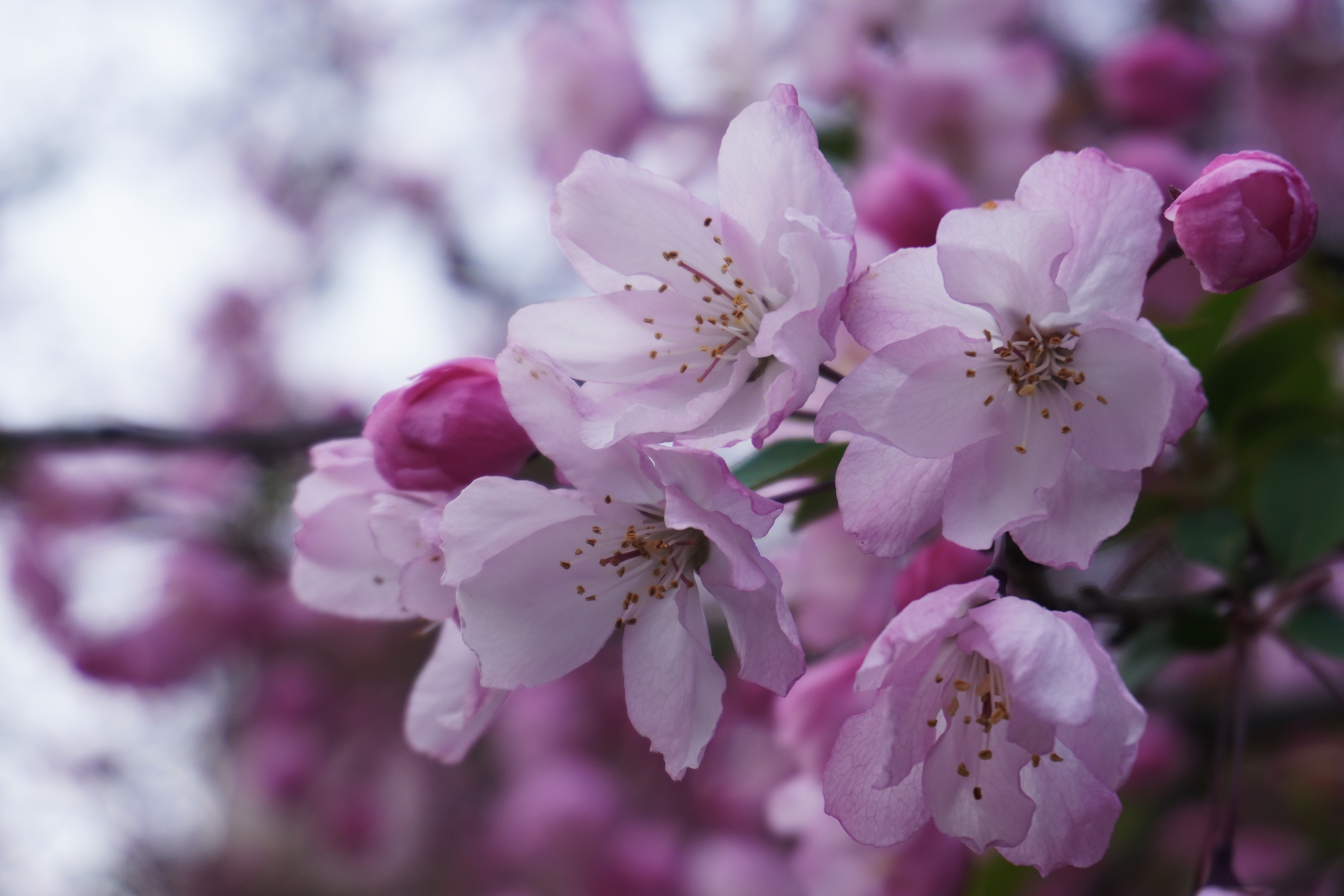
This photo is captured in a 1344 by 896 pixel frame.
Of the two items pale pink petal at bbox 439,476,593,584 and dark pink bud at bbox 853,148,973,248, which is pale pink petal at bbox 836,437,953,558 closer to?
pale pink petal at bbox 439,476,593,584

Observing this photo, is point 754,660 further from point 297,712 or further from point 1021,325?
point 297,712

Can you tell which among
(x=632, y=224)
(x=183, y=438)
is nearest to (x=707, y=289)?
(x=632, y=224)

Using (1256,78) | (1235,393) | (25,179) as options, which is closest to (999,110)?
(1235,393)

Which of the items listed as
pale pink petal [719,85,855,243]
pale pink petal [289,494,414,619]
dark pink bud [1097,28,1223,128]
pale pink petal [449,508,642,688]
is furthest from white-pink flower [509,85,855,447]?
dark pink bud [1097,28,1223,128]

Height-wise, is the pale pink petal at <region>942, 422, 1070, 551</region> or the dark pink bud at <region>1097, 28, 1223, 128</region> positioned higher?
the pale pink petal at <region>942, 422, 1070, 551</region>

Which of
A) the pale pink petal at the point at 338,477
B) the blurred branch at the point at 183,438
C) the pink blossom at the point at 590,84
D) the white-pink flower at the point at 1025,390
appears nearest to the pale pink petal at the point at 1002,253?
the white-pink flower at the point at 1025,390

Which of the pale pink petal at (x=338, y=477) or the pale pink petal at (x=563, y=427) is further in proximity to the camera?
the pale pink petal at (x=338, y=477)

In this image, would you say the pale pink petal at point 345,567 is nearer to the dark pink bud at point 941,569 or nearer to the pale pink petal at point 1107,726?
the dark pink bud at point 941,569

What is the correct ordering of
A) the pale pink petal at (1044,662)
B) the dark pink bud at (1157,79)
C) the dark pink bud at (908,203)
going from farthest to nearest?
the dark pink bud at (1157,79), the dark pink bud at (908,203), the pale pink petal at (1044,662)
